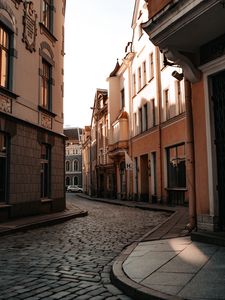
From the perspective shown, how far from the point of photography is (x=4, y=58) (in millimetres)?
14773

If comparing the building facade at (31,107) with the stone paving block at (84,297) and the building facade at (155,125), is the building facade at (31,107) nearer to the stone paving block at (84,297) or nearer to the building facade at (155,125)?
the building facade at (155,125)

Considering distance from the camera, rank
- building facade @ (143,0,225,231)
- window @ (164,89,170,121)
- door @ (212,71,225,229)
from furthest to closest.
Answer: window @ (164,89,170,121), door @ (212,71,225,229), building facade @ (143,0,225,231)

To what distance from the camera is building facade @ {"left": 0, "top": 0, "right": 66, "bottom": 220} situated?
1451 cm

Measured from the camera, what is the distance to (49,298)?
5113 millimetres

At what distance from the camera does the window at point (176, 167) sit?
22.2 m

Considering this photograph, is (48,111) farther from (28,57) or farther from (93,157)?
(93,157)

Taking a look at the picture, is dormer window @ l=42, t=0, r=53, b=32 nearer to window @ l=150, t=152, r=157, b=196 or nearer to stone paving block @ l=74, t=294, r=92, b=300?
window @ l=150, t=152, r=157, b=196

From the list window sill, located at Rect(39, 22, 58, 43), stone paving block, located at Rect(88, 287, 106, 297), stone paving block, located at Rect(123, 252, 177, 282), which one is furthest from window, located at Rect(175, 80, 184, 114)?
stone paving block, located at Rect(88, 287, 106, 297)

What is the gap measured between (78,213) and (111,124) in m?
21.2

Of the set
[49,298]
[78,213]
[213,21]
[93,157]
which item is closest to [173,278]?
[49,298]

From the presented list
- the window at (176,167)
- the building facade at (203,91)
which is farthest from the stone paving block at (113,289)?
the window at (176,167)

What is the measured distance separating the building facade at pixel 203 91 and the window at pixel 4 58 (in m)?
7.23

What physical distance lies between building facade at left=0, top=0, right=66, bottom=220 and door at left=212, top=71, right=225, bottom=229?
798 cm

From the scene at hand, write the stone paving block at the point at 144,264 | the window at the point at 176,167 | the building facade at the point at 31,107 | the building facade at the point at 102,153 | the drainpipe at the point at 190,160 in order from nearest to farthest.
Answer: the stone paving block at the point at 144,264, the drainpipe at the point at 190,160, the building facade at the point at 31,107, the window at the point at 176,167, the building facade at the point at 102,153
